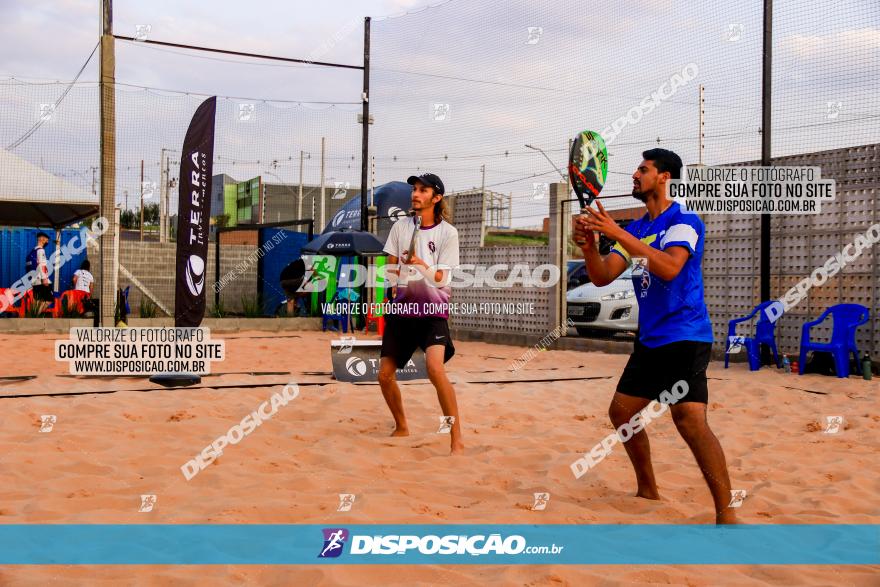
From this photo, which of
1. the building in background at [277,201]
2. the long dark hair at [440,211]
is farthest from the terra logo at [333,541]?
the building in background at [277,201]

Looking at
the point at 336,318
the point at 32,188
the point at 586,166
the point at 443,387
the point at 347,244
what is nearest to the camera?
the point at 443,387

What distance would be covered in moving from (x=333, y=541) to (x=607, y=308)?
10061 millimetres

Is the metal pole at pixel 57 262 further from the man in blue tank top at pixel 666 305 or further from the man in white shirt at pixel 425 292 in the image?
the man in blue tank top at pixel 666 305

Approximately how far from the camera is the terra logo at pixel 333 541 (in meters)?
2.96

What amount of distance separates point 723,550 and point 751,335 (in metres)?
7.25

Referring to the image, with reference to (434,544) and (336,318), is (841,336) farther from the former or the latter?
(336,318)

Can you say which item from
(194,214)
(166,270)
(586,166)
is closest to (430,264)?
(586,166)

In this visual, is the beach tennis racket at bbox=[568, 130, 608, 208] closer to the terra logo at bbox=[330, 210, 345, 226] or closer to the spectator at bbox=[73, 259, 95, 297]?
the spectator at bbox=[73, 259, 95, 297]

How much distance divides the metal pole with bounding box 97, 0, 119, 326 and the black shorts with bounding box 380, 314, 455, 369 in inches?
310

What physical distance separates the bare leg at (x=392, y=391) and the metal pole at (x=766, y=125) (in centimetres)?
588

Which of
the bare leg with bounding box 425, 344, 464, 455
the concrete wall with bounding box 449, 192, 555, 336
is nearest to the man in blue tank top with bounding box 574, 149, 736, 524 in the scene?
the bare leg with bounding box 425, 344, 464, 455

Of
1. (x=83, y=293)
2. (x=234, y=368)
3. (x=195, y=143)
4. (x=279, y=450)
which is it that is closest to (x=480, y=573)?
(x=279, y=450)

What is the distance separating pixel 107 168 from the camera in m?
11.5

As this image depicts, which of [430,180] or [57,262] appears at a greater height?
[430,180]
